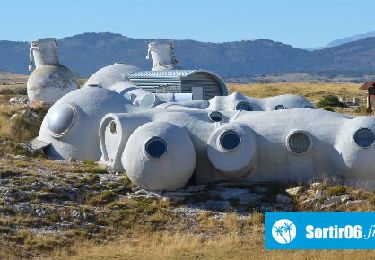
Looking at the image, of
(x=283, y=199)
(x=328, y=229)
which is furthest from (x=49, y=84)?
(x=328, y=229)

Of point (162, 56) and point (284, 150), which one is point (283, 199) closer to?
point (284, 150)

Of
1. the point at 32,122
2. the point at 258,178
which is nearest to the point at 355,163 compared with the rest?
the point at 258,178

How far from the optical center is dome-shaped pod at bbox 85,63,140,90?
47.8m

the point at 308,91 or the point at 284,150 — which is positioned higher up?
the point at 284,150

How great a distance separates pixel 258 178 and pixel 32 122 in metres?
19.6

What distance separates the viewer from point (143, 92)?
145ft

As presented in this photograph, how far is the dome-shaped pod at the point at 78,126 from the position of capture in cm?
3478

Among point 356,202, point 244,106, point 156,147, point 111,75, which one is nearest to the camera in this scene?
point 356,202

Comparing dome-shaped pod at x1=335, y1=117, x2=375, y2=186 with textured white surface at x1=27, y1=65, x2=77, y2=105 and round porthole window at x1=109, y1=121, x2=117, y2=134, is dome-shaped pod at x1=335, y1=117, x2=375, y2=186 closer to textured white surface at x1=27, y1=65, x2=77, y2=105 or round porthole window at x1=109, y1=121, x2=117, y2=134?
round porthole window at x1=109, y1=121, x2=117, y2=134

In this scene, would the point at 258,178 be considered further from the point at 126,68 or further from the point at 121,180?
the point at 126,68

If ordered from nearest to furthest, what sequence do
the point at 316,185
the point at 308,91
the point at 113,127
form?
the point at 316,185 → the point at 113,127 → the point at 308,91

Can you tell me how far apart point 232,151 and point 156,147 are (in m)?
2.92

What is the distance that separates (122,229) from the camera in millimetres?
24453

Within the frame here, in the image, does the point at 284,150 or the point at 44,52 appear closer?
the point at 284,150
